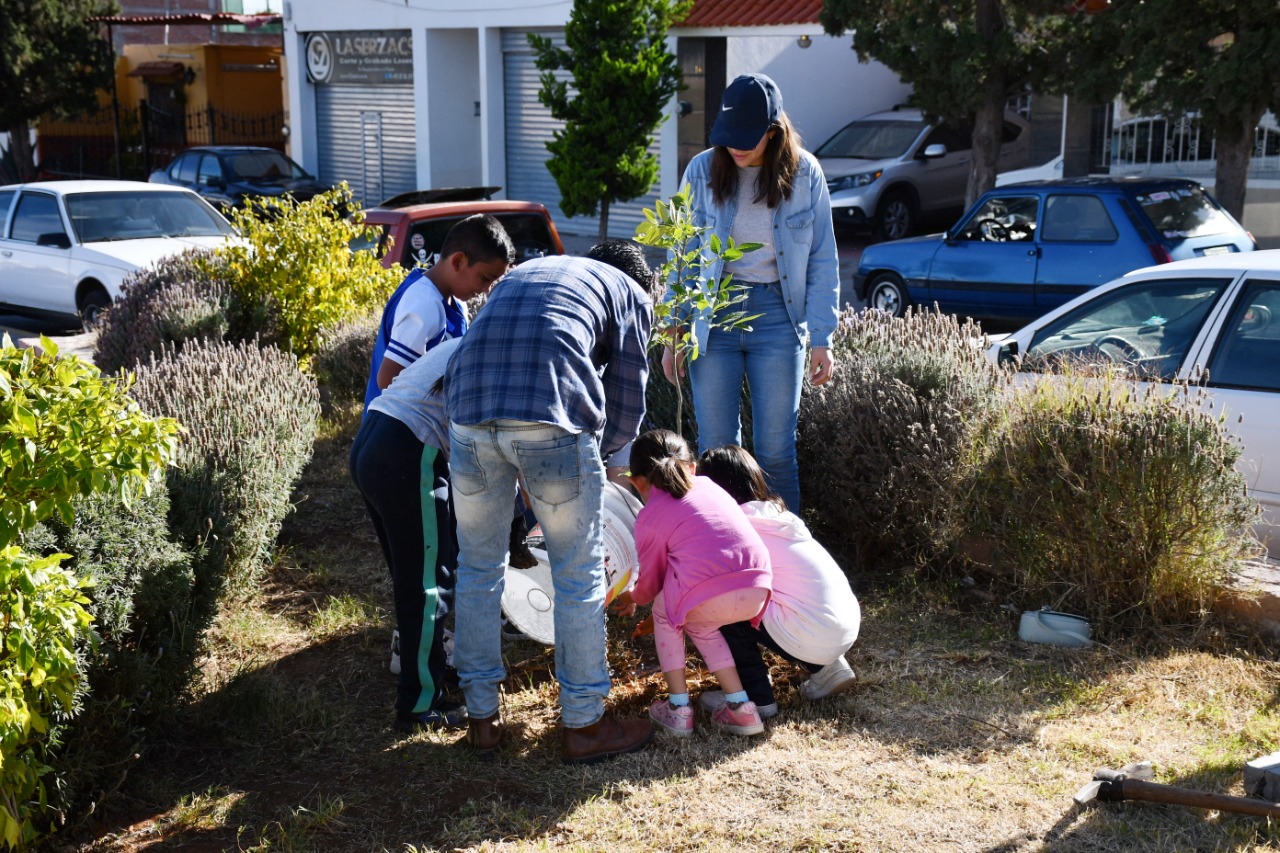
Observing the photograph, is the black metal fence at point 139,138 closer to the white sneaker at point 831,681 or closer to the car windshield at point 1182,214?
the car windshield at point 1182,214

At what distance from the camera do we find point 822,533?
18.5 feet

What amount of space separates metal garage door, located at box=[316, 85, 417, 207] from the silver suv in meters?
8.24

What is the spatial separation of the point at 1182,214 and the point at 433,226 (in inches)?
240

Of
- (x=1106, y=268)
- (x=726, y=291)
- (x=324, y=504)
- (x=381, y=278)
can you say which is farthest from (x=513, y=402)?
(x=1106, y=268)

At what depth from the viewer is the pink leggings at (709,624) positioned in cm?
392

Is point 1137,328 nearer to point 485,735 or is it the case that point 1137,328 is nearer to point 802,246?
point 802,246

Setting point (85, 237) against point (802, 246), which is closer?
point (802, 246)

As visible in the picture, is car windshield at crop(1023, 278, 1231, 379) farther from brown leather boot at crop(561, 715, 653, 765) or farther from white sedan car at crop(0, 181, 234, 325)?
white sedan car at crop(0, 181, 234, 325)

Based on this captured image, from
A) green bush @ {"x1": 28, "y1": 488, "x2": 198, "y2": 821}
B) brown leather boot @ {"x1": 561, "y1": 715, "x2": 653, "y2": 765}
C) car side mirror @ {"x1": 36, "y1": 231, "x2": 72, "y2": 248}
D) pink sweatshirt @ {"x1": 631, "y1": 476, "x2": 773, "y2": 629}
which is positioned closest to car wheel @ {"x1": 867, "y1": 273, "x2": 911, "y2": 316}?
car side mirror @ {"x1": 36, "y1": 231, "x2": 72, "y2": 248}

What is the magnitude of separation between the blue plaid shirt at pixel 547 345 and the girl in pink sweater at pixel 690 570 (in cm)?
28

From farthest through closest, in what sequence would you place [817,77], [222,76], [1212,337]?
[222,76], [817,77], [1212,337]

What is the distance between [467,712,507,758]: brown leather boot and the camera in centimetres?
396

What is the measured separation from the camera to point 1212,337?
18.0 ft

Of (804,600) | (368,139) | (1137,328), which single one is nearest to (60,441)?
(804,600)
